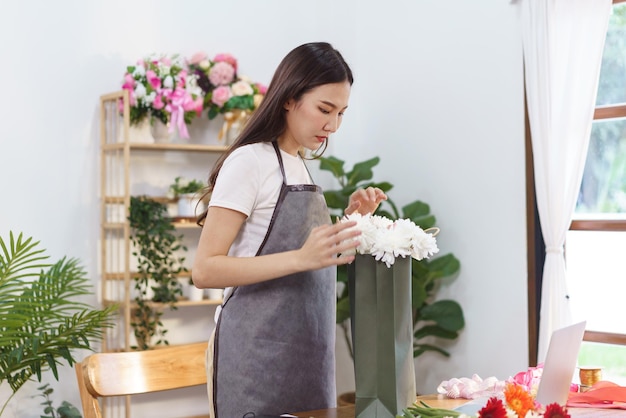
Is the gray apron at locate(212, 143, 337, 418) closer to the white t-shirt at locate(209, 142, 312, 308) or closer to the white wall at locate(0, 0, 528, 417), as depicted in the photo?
the white t-shirt at locate(209, 142, 312, 308)

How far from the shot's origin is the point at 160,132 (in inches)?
173

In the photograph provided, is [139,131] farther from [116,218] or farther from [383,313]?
[383,313]

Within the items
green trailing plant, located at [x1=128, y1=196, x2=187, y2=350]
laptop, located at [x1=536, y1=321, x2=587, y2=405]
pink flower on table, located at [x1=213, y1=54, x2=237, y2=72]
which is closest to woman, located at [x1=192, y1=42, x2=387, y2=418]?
laptop, located at [x1=536, y1=321, x2=587, y2=405]

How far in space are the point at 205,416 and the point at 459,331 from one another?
1.44m

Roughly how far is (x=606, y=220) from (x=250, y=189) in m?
2.61

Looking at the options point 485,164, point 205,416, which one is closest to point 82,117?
point 205,416

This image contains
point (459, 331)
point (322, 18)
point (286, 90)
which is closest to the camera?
point (286, 90)

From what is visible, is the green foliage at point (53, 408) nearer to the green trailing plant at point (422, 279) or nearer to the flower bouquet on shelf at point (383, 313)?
the green trailing plant at point (422, 279)

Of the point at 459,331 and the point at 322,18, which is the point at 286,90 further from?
the point at 322,18

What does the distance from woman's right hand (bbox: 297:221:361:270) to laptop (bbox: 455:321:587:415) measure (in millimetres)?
413

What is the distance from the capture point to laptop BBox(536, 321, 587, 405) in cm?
163

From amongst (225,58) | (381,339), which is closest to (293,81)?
(381,339)

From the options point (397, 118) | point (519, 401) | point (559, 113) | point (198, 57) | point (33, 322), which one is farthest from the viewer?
point (397, 118)

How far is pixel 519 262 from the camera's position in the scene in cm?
425
